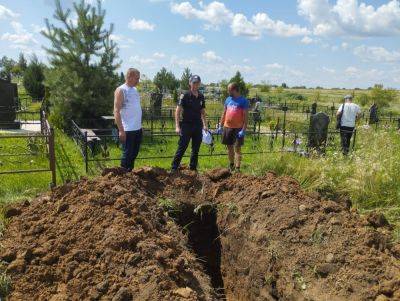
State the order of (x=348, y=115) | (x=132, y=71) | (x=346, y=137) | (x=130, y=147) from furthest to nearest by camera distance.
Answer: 1. (x=346, y=137)
2. (x=348, y=115)
3. (x=130, y=147)
4. (x=132, y=71)

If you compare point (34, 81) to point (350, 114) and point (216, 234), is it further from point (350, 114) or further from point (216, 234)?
point (216, 234)

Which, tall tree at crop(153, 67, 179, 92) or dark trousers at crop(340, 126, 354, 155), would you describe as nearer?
dark trousers at crop(340, 126, 354, 155)

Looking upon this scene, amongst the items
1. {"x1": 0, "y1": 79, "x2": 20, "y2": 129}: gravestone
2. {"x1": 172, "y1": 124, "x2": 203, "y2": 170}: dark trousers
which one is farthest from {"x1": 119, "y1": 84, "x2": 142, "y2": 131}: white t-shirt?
{"x1": 0, "y1": 79, "x2": 20, "y2": 129}: gravestone

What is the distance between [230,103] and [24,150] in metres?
5.82

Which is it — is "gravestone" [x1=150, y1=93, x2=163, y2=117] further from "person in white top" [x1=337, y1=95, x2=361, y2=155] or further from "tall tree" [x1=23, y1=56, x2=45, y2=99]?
"person in white top" [x1=337, y1=95, x2=361, y2=155]

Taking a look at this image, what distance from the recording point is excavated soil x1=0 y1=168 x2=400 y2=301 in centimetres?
336

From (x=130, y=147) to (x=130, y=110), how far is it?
0.59 m

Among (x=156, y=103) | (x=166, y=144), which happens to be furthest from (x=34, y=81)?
(x=166, y=144)

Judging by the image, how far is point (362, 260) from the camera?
3.71 metres

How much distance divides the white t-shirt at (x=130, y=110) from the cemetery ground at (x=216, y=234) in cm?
75

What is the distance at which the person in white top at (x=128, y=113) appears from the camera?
219 inches

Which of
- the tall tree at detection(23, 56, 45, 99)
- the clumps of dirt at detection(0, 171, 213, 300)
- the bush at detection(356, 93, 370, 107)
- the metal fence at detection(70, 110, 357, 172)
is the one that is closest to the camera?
the clumps of dirt at detection(0, 171, 213, 300)

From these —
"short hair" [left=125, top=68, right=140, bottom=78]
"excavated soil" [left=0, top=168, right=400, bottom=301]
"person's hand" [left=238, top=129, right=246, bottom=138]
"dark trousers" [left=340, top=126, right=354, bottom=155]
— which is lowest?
"excavated soil" [left=0, top=168, right=400, bottom=301]

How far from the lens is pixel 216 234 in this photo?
540 centimetres
